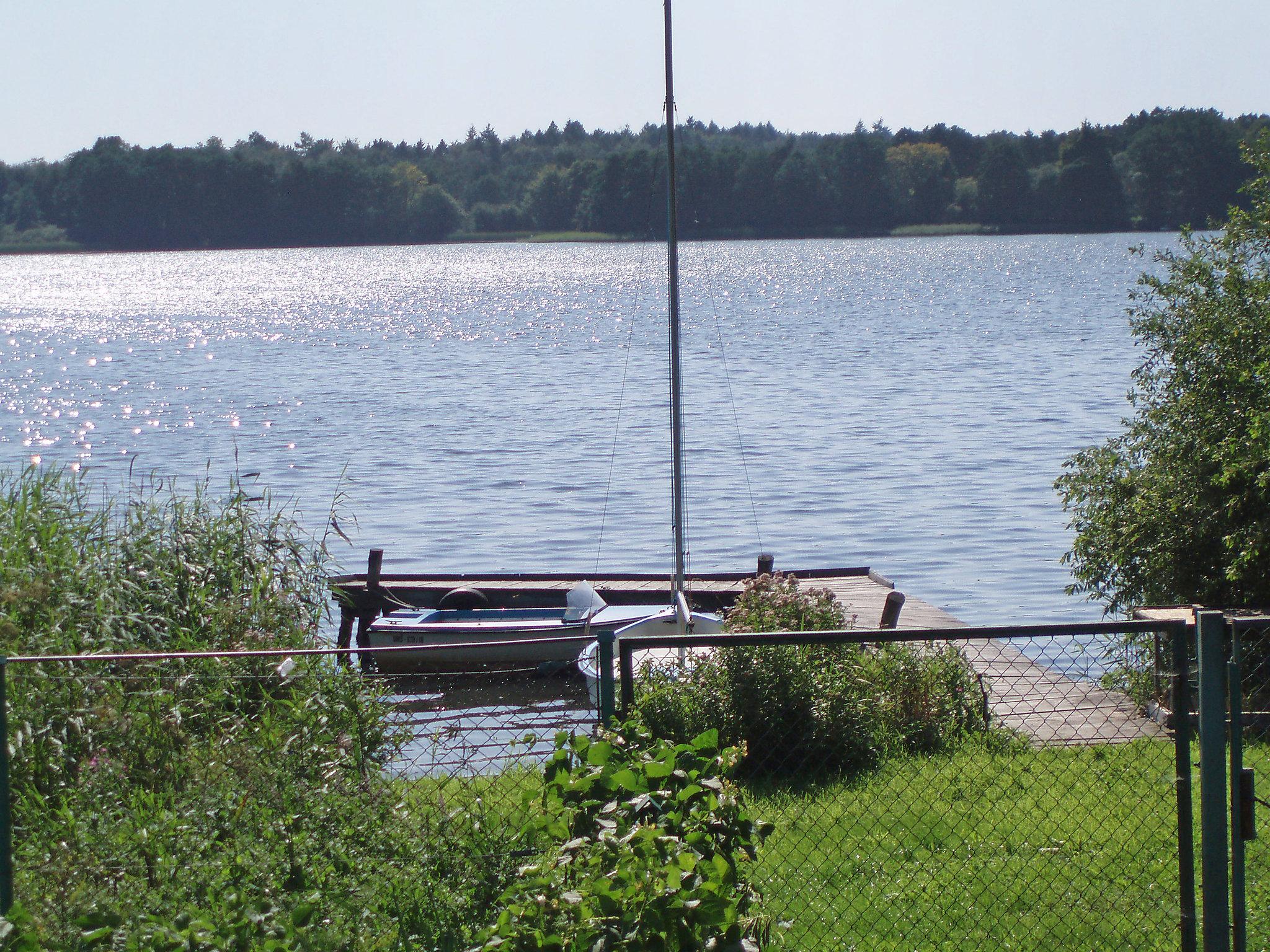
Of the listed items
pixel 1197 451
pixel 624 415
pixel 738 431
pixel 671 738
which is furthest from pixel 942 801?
pixel 624 415

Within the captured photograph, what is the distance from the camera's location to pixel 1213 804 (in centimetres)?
489

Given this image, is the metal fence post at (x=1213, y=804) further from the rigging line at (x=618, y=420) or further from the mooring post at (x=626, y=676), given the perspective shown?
the rigging line at (x=618, y=420)

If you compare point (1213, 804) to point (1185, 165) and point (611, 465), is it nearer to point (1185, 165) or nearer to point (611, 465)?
point (611, 465)

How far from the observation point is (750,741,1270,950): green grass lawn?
223 inches

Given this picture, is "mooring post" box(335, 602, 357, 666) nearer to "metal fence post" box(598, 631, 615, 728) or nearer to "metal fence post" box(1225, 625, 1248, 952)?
"metal fence post" box(598, 631, 615, 728)

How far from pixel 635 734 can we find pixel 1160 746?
5.49 meters

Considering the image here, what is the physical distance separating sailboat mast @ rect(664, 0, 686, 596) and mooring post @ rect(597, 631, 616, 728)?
33.9ft

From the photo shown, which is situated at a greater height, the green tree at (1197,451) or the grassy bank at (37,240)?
the grassy bank at (37,240)

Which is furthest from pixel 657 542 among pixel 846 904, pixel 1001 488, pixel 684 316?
pixel 684 316

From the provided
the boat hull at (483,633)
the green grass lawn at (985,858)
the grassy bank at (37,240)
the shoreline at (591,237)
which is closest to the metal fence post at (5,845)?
the green grass lawn at (985,858)

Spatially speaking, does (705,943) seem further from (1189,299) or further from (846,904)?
(1189,299)

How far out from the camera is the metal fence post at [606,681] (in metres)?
4.97

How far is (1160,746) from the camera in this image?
8.81m

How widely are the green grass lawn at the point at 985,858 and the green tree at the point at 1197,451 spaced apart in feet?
12.6
